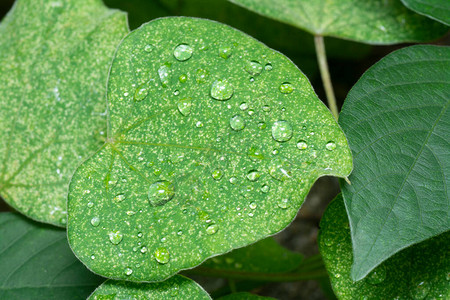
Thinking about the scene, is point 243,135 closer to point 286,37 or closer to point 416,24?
point 416,24

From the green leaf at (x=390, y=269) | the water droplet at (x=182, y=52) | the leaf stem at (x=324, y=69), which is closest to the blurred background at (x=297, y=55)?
the leaf stem at (x=324, y=69)

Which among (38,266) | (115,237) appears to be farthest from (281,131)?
(38,266)

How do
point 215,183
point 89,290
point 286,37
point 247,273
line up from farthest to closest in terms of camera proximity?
point 286,37 → point 247,273 → point 89,290 → point 215,183

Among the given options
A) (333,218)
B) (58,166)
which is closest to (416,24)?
(333,218)

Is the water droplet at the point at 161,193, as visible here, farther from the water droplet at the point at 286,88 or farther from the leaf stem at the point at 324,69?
the leaf stem at the point at 324,69

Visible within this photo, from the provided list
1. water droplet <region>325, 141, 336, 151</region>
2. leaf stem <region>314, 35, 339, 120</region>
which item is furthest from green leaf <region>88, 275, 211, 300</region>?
leaf stem <region>314, 35, 339, 120</region>
